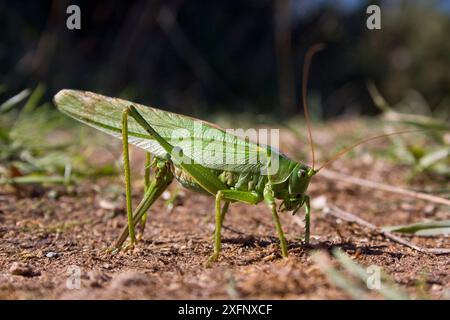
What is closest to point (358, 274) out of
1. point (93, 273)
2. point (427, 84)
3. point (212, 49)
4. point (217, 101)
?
point (93, 273)

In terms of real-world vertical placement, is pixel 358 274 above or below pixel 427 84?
below

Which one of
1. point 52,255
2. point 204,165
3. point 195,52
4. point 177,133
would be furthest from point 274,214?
point 195,52

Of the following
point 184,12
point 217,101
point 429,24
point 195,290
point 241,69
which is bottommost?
point 195,290

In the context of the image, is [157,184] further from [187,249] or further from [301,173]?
[301,173]

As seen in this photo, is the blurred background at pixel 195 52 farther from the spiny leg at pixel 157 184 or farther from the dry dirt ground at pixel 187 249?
the spiny leg at pixel 157 184

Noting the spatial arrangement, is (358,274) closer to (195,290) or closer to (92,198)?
(195,290)

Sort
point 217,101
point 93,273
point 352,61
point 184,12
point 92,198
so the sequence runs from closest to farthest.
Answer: point 93,273
point 92,198
point 217,101
point 184,12
point 352,61

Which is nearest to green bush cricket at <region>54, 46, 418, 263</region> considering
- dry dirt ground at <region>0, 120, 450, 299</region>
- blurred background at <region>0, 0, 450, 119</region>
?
dry dirt ground at <region>0, 120, 450, 299</region>

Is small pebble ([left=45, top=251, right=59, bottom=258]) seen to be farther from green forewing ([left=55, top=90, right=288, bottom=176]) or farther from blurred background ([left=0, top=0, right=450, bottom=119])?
blurred background ([left=0, top=0, right=450, bottom=119])
